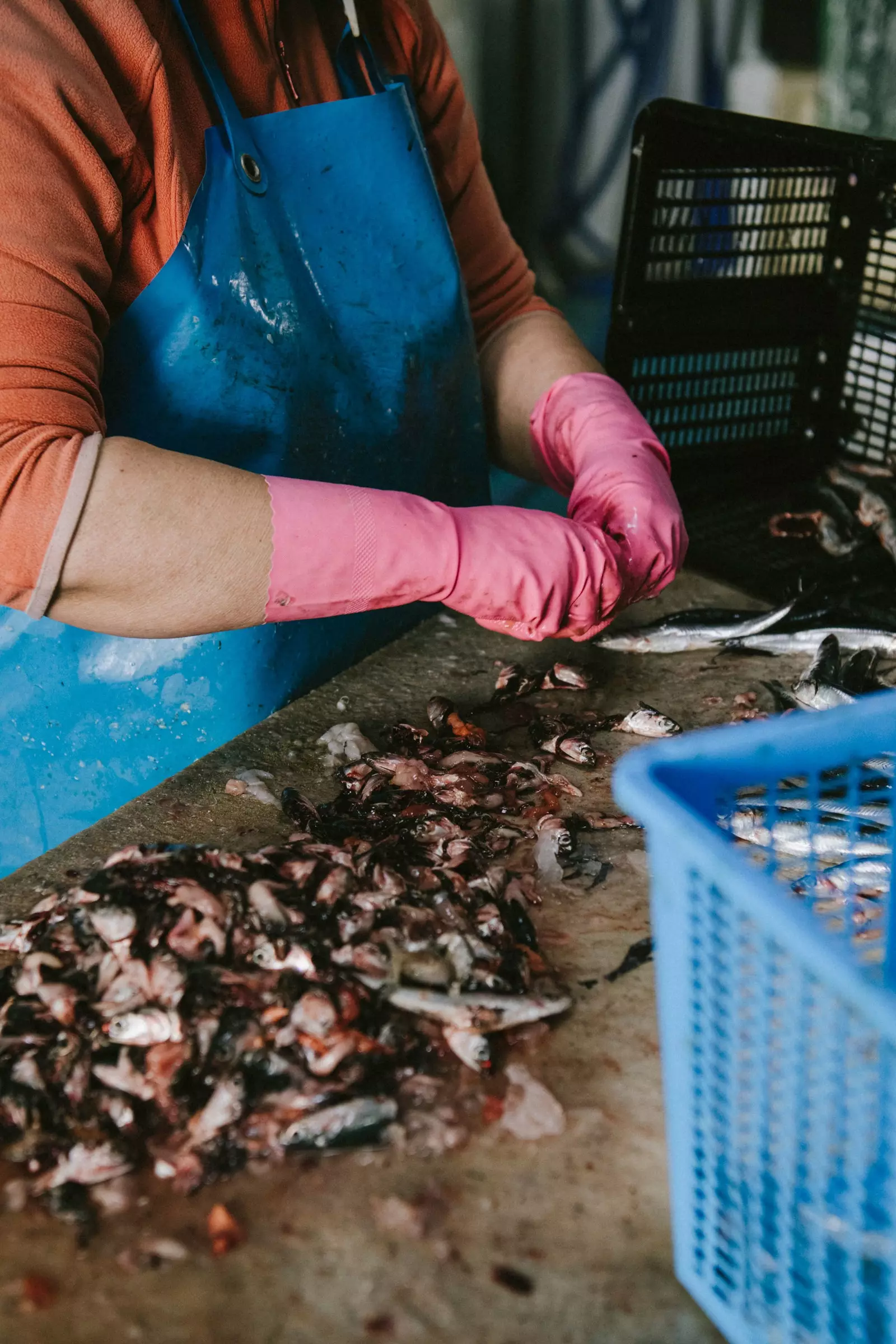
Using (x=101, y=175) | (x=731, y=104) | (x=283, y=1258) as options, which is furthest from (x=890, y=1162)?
(x=731, y=104)

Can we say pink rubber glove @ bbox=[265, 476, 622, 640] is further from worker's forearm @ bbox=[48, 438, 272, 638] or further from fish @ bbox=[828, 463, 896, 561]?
fish @ bbox=[828, 463, 896, 561]

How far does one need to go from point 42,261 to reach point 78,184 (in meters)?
0.16

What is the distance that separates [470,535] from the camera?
183 cm

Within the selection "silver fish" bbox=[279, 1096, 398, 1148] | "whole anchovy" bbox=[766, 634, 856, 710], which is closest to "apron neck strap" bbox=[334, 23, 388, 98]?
"whole anchovy" bbox=[766, 634, 856, 710]

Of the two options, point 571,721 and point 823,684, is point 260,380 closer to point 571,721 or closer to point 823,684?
point 571,721

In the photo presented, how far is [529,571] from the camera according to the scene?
1838mm

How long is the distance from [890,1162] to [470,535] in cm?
114

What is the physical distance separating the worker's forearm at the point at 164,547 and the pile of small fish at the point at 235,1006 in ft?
1.24

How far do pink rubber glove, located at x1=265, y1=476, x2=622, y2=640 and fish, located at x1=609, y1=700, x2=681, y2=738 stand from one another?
199 millimetres

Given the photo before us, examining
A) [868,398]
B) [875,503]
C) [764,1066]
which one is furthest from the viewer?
[868,398]

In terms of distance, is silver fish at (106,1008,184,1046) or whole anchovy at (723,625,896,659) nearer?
silver fish at (106,1008,184,1046)

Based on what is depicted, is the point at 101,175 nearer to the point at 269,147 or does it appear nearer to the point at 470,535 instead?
the point at 269,147

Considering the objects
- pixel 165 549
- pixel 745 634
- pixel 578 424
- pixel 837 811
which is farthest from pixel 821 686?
pixel 165 549

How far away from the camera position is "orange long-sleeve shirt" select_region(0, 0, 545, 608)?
1.52 metres
